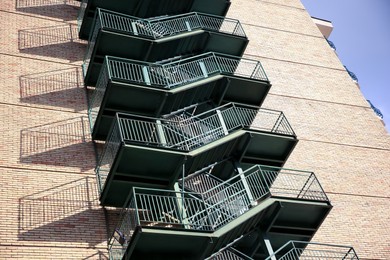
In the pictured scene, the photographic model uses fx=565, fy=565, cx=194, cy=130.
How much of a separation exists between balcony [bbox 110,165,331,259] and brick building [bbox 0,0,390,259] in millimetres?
1453

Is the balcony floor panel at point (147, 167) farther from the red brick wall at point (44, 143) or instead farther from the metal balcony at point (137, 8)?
the metal balcony at point (137, 8)

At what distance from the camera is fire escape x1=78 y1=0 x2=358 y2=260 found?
1575 cm

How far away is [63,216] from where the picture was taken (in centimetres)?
1639

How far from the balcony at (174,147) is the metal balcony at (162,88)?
552mm

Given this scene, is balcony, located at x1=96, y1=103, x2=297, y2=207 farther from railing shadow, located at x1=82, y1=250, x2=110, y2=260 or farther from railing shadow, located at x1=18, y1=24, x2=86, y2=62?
railing shadow, located at x1=18, y1=24, x2=86, y2=62

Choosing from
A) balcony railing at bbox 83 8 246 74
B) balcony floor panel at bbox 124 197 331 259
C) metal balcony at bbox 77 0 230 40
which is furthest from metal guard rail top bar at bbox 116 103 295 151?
metal balcony at bbox 77 0 230 40

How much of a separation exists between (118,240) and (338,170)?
11.5 metres

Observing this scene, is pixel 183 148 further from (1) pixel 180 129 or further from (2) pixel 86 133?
(2) pixel 86 133

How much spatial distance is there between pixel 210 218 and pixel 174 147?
2.79 meters

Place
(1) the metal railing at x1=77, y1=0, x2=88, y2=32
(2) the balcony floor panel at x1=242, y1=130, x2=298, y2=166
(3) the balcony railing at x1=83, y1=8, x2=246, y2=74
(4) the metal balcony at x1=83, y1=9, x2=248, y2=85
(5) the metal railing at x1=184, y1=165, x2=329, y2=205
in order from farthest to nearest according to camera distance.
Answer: (1) the metal railing at x1=77, y1=0, x2=88, y2=32 < (3) the balcony railing at x1=83, y1=8, x2=246, y2=74 < (4) the metal balcony at x1=83, y1=9, x2=248, y2=85 < (2) the balcony floor panel at x1=242, y1=130, x2=298, y2=166 < (5) the metal railing at x1=184, y1=165, x2=329, y2=205

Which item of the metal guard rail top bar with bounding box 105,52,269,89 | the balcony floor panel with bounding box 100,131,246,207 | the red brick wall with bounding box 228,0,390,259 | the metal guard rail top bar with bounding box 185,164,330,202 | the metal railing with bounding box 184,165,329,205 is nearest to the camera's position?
the balcony floor panel with bounding box 100,131,246,207

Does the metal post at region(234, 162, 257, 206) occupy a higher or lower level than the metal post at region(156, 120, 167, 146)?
lower

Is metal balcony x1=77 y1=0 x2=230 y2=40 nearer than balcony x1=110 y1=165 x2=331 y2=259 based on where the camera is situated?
No

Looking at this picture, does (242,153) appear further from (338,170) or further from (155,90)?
(338,170)
